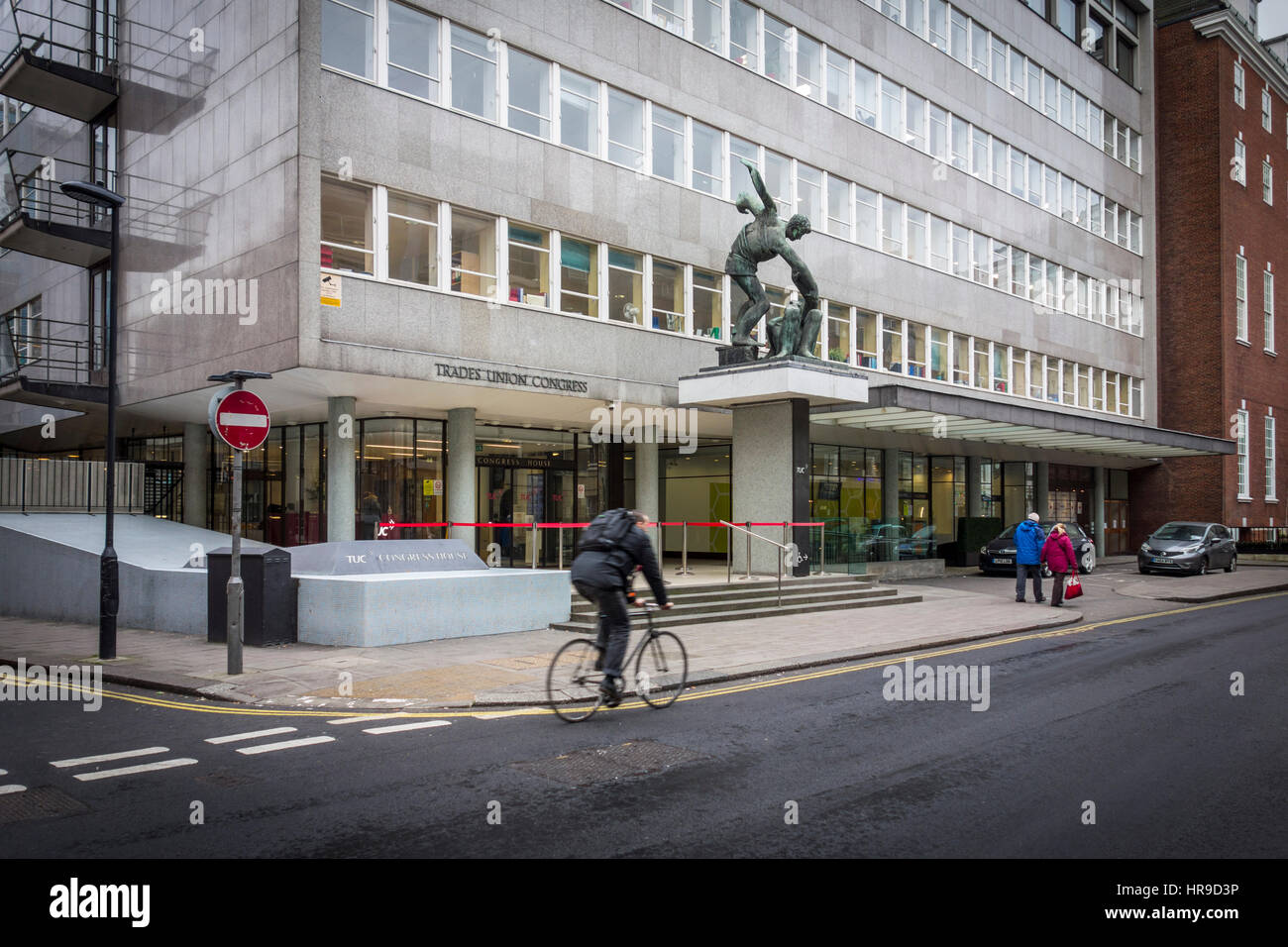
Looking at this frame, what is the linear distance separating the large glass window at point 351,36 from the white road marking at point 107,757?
1307cm

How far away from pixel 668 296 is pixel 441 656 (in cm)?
1266

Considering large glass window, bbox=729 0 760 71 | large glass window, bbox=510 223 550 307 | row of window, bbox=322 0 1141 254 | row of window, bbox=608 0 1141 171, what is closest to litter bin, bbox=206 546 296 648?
large glass window, bbox=510 223 550 307

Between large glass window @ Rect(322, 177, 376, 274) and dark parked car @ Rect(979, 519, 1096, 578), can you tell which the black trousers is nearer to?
large glass window @ Rect(322, 177, 376, 274)

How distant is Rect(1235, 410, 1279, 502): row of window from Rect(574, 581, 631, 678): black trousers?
40002 mm

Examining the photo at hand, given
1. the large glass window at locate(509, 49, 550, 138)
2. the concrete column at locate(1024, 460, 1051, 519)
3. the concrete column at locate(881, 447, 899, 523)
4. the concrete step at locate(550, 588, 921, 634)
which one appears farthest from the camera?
the concrete column at locate(1024, 460, 1051, 519)

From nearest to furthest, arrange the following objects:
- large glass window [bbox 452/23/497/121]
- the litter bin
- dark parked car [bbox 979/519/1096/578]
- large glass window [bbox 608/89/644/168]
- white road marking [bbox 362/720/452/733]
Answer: white road marking [bbox 362/720/452/733] < the litter bin < large glass window [bbox 452/23/497/121] < large glass window [bbox 608/89/644/168] < dark parked car [bbox 979/519/1096/578]

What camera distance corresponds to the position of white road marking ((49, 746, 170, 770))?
7.10 meters

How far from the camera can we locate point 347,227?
55.5 feet

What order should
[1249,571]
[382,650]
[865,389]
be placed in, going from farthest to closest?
1. [1249,571]
2. [865,389]
3. [382,650]

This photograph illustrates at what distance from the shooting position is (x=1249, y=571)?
97.3 ft

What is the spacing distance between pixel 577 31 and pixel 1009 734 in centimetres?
1763

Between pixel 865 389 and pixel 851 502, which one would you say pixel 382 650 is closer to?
pixel 865 389

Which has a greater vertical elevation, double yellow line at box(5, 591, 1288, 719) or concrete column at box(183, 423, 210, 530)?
concrete column at box(183, 423, 210, 530)

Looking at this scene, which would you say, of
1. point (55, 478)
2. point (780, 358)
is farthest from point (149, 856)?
point (55, 478)
